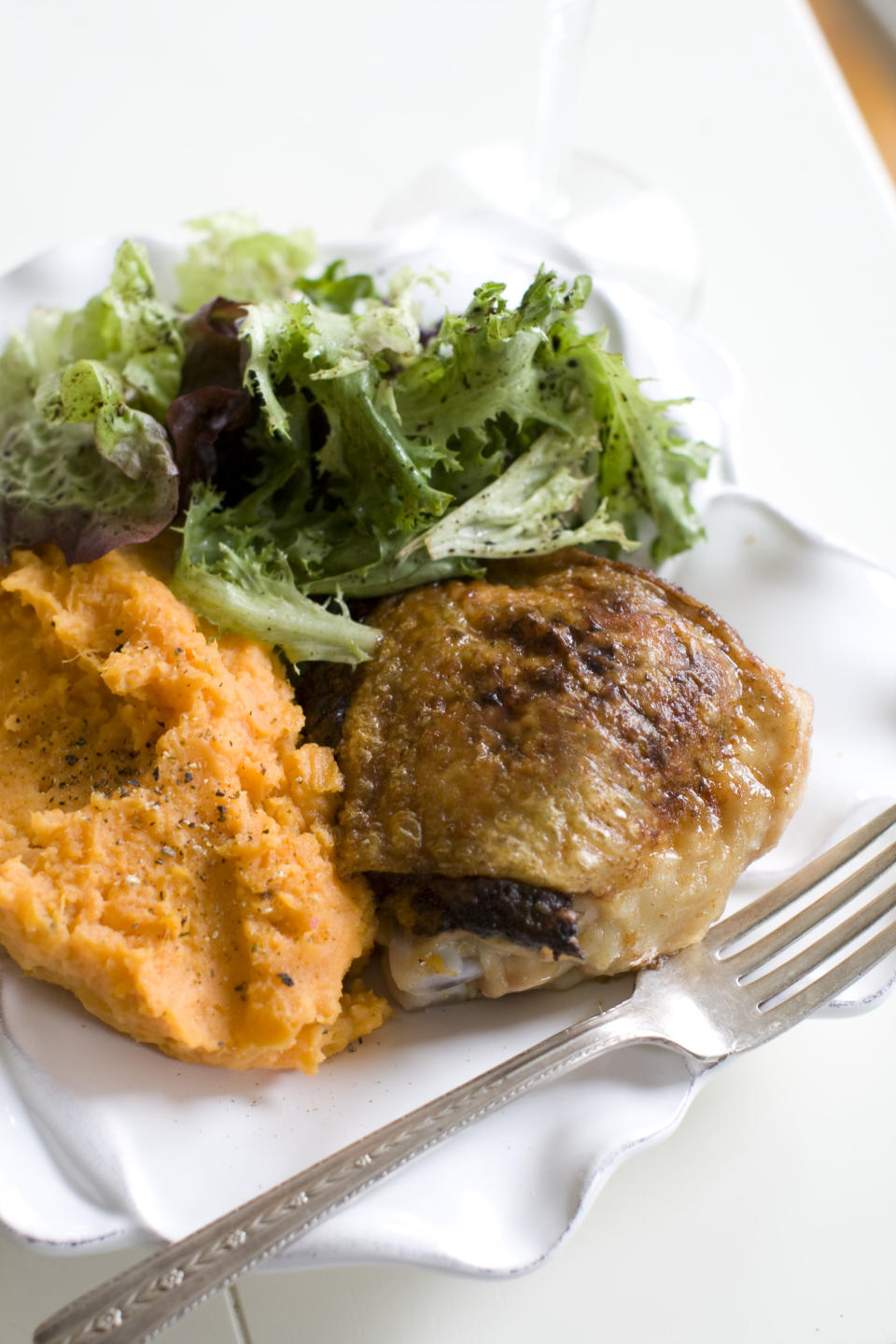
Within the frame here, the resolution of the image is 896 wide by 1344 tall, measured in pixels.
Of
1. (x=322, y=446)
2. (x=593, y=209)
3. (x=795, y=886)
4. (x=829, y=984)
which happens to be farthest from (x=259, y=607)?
(x=593, y=209)

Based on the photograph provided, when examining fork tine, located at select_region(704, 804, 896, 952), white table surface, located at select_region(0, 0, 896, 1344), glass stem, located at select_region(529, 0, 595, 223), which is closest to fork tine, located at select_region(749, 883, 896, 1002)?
fork tine, located at select_region(704, 804, 896, 952)

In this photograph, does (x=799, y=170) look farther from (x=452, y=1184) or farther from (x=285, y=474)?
(x=452, y=1184)

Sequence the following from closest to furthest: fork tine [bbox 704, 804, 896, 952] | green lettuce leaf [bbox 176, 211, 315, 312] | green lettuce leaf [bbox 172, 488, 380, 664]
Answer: fork tine [bbox 704, 804, 896, 952]
green lettuce leaf [bbox 172, 488, 380, 664]
green lettuce leaf [bbox 176, 211, 315, 312]

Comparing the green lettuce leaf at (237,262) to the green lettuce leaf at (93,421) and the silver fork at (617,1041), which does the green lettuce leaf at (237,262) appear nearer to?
the green lettuce leaf at (93,421)

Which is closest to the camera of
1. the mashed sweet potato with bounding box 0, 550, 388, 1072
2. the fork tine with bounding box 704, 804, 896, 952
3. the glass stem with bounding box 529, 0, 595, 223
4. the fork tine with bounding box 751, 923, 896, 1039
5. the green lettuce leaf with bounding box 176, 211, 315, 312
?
the mashed sweet potato with bounding box 0, 550, 388, 1072

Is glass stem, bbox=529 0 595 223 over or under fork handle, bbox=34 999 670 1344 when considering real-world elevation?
over

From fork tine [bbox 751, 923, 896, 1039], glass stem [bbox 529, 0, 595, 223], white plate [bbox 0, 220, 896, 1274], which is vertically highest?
glass stem [bbox 529, 0, 595, 223]

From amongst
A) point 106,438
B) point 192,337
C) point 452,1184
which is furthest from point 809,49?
point 452,1184

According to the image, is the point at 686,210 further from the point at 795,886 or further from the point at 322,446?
the point at 795,886

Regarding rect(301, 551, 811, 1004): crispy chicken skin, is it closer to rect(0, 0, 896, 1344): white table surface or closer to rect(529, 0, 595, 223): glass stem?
rect(0, 0, 896, 1344): white table surface
